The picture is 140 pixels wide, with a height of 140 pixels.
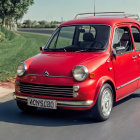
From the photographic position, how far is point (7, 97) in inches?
361

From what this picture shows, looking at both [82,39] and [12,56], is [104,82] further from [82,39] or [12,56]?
[12,56]

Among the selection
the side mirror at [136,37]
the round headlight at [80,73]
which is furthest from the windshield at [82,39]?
the side mirror at [136,37]

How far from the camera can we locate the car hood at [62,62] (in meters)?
6.44

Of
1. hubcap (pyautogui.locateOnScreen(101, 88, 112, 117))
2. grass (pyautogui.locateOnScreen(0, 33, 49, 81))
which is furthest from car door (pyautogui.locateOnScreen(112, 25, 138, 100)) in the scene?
grass (pyautogui.locateOnScreen(0, 33, 49, 81))

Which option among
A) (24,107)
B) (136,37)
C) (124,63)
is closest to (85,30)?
(124,63)

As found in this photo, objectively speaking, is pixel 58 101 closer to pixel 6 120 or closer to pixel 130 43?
pixel 6 120

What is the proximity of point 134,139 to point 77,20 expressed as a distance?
337 cm

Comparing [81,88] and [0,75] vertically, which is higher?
[81,88]

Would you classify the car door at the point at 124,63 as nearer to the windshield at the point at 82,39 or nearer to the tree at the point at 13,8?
the windshield at the point at 82,39

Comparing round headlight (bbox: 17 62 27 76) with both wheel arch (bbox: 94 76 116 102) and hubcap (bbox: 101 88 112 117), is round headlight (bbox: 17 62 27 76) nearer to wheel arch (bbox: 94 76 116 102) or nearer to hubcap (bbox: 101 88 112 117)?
wheel arch (bbox: 94 76 116 102)

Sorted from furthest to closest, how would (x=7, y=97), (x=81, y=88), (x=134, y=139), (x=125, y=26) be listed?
(x=7, y=97)
(x=125, y=26)
(x=81, y=88)
(x=134, y=139)

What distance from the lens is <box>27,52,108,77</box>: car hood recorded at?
6.44 meters

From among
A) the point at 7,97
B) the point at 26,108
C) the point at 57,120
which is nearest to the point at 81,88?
the point at 57,120

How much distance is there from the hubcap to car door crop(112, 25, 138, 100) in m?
0.38
